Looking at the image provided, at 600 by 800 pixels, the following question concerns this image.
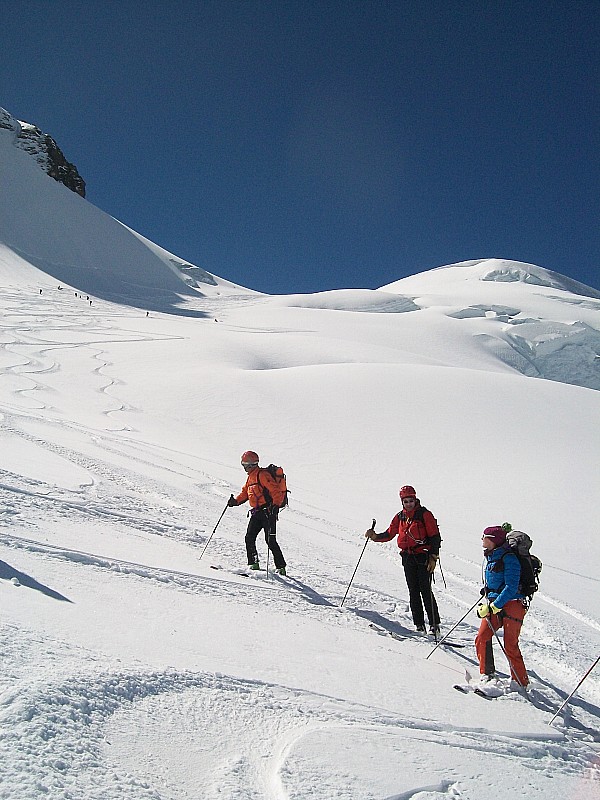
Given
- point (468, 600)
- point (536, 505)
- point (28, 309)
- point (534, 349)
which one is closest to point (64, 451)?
point (468, 600)

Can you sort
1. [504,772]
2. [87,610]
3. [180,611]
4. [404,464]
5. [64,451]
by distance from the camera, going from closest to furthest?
[504,772] → [87,610] → [180,611] → [64,451] → [404,464]

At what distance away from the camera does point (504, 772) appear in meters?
3.16

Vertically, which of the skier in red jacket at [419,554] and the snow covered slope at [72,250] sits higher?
the snow covered slope at [72,250]

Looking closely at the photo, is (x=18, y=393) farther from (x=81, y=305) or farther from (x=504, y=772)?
(x=81, y=305)

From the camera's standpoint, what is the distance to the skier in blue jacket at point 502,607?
15.3 feet

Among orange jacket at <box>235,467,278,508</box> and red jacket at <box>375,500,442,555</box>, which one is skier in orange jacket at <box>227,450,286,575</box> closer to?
orange jacket at <box>235,467,278,508</box>

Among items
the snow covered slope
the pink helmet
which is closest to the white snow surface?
the pink helmet

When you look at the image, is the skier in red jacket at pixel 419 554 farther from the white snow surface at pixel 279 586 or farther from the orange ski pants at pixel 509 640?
the orange ski pants at pixel 509 640

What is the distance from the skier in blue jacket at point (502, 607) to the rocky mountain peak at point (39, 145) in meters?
115

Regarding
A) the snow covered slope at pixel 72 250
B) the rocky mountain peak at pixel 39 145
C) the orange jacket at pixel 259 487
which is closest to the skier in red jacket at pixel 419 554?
the orange jacket at pixel 259 487

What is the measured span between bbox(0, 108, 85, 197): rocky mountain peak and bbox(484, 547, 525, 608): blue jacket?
11472cm

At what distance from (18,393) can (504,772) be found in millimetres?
16318

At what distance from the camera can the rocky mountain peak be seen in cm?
10175

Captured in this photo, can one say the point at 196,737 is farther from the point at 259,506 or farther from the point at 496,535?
the point at 259,506
